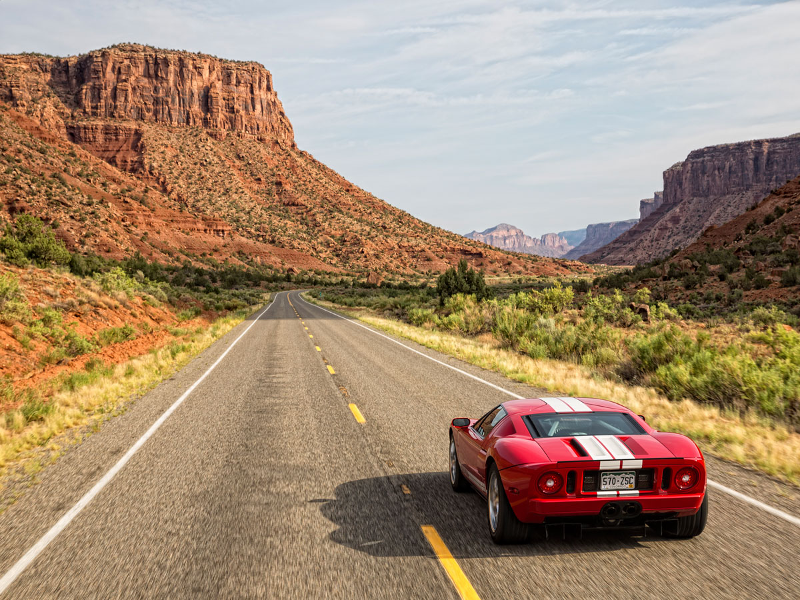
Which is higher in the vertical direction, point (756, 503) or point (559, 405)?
point (559, 405)

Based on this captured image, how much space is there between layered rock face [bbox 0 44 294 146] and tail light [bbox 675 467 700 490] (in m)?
132

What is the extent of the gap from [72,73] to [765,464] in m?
149

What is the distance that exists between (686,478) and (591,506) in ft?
2.47

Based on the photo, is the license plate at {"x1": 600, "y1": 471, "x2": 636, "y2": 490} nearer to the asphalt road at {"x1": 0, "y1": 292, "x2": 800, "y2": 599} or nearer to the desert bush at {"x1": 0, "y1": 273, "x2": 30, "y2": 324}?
the asphalt road at {"x1": 0, "y1": 292, "x2": 800, "y2": 599}

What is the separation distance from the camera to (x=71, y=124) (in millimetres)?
113062

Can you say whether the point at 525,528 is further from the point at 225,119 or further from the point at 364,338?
the point at 225,119

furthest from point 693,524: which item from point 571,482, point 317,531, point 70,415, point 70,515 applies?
point 70,415

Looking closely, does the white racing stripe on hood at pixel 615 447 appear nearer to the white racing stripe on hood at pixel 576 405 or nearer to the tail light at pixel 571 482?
the tail light at pixel 571 482

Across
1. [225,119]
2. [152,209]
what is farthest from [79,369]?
[225,119]

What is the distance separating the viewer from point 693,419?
8641 mm

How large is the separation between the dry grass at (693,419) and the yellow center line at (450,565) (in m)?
4.10

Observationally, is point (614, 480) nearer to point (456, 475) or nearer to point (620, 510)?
point (620, 510)

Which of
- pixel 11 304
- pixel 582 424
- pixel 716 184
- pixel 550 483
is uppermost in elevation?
pixel 716 184

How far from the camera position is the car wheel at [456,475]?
227 inches
